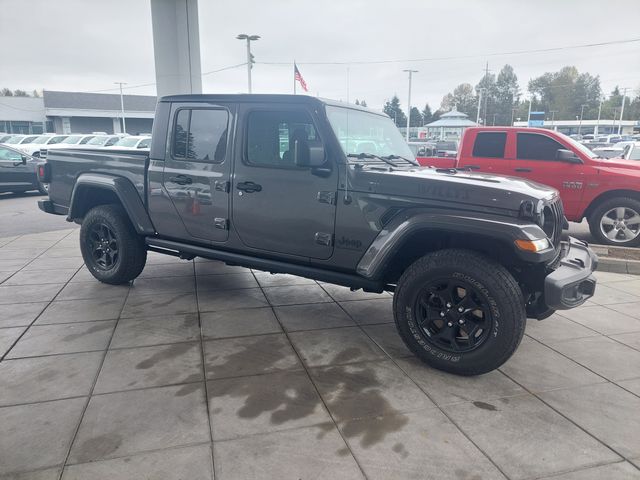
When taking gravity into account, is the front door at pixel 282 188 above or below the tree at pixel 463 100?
below

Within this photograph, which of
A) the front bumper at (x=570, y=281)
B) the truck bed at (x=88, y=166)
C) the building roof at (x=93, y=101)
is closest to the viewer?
the front bumper at (x=570, y=281)

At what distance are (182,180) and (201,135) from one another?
0.45 metres

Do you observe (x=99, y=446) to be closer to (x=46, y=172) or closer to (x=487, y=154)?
(x=46, y=172)

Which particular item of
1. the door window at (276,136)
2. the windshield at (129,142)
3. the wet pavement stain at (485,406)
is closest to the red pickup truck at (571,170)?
the door window at (276,136)

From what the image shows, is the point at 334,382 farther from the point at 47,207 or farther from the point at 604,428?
the point at 47,207

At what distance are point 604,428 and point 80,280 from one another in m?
5.19

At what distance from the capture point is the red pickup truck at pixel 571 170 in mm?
7070

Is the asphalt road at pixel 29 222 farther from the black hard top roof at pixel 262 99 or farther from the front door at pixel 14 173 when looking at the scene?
the black hard top roof at pixel 262 99

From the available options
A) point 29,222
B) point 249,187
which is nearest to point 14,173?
point 29,222

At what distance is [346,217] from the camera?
3.57 metres

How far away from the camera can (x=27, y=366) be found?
3307 mm

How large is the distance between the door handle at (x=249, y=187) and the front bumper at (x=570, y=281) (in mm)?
2282

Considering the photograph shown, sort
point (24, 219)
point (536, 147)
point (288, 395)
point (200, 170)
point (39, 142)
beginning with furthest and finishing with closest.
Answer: point (39, 142) → point (24, 219) → point (536, 147) → point (200, 170) → point (288, 395)

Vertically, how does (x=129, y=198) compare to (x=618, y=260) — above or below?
above
